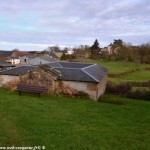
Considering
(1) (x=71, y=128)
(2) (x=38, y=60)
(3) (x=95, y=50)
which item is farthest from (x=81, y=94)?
(3) (x=95, y=50)

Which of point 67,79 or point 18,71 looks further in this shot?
point 18,71

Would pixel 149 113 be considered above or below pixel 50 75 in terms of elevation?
below

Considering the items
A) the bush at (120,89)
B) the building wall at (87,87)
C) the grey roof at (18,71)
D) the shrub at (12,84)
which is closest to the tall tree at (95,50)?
the bush at (120,89)

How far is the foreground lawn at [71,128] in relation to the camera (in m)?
10.4

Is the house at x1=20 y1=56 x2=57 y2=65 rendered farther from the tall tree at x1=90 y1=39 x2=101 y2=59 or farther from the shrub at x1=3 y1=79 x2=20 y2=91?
the shrub at x1=3 y1=79 x2=20 y2=91

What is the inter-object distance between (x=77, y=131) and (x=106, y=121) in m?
2.98

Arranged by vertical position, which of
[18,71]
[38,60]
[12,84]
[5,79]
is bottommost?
[12,84]

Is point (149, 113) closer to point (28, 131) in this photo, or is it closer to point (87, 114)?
point (87, 114)

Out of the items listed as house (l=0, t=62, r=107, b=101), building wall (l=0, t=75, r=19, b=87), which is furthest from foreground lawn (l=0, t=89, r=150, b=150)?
building wall (l=0, t=75, r=19, b=87)

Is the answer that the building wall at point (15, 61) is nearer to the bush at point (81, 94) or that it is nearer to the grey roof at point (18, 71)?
the grey roof at point (18, 71)

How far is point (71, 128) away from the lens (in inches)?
500

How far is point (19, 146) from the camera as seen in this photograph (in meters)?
9.64

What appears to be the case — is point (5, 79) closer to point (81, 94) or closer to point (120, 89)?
point (81, 94)

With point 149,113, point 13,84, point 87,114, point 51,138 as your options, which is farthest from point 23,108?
point 13,84
